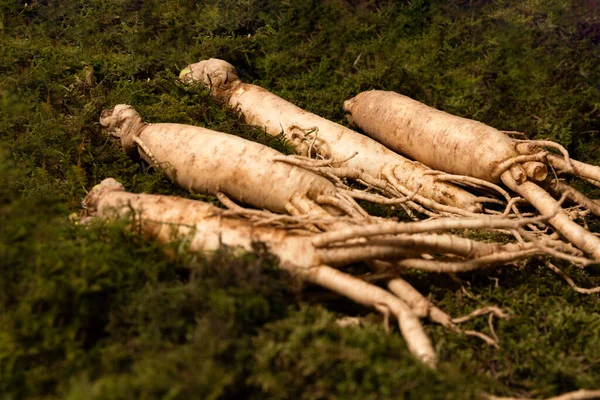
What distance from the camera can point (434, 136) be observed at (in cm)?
575

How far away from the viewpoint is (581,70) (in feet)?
23.9

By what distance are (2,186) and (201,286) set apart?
1684 mm

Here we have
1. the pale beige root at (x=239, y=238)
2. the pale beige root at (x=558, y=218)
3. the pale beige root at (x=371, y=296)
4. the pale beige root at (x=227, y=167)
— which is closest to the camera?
the pale beige root at (x=371, y=296)

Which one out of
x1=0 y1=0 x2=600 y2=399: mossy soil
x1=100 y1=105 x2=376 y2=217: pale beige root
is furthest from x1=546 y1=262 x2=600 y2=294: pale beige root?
x1=100 y1=105 x2=376 y2=217: pale beige root

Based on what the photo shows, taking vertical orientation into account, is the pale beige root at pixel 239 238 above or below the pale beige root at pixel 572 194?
below

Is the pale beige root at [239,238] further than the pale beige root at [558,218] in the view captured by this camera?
No

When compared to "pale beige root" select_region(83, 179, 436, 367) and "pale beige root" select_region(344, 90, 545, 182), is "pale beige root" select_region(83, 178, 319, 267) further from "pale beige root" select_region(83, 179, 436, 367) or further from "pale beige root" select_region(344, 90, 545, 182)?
"pale beige root" select_region(344, 90, 545, 182)

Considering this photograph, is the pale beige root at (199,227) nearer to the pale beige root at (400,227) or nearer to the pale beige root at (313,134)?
the pale beige root at (400,227)

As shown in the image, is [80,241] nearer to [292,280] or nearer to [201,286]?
[201,286]

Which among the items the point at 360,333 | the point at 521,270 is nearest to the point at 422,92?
the point at 521,270

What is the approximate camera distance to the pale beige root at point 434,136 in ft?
17.4

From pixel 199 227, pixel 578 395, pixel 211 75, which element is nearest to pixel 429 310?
pixel 578 395

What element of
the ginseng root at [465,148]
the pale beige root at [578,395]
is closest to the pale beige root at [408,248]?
the ginseng root at [465,148]

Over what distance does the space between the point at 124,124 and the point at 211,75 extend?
1.45 m
